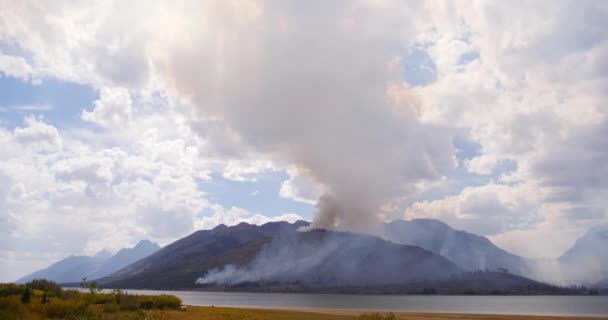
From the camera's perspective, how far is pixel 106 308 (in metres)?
52.7

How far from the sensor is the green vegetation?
143ft

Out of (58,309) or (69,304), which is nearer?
(58,309)

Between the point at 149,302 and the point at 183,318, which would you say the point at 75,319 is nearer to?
the point at 183,318

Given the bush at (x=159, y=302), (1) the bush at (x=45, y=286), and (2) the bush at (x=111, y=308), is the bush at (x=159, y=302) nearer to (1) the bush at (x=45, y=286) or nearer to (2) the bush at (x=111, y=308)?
(2) the bush at (x=111, y=308)

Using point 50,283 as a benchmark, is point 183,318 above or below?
below

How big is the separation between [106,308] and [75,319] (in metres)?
10.7

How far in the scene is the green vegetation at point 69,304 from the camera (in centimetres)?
4360

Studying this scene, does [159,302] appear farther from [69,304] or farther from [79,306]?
[69,304]

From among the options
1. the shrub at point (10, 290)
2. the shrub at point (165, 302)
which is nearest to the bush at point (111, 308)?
the shrub at point (10, 290)

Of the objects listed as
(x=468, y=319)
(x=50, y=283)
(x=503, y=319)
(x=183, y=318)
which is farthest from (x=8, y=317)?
(x=503, y=319)

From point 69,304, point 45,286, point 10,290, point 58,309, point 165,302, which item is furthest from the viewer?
point 165,302

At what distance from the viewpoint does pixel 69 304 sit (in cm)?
4800

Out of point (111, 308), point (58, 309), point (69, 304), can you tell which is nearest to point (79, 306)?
point (69, 304)

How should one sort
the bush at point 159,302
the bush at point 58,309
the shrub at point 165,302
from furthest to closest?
the shrub at point 165,302
the bush at point 159,302
the bush at point 58,309
